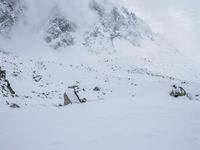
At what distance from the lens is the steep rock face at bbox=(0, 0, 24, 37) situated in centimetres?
9675

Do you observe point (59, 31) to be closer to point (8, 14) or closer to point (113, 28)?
point (8, 14)

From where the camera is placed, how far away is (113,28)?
107188 mm

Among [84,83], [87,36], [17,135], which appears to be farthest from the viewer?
[87,36]

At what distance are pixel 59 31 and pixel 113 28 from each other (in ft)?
73.9

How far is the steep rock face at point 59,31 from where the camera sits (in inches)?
3767

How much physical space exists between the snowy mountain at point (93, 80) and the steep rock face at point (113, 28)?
1.33 feet

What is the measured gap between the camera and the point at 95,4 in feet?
381

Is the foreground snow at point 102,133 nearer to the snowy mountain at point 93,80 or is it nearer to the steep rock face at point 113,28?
the snowy mountain at point 93,80

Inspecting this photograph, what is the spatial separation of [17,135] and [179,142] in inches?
166

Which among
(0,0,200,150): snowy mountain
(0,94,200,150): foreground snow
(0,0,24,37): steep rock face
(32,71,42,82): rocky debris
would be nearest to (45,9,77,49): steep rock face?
(0,0,200,150): snowy mountain

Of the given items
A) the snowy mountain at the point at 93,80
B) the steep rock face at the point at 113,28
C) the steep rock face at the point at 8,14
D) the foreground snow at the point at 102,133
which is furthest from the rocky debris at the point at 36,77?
the steep rock face at the point at 8,14

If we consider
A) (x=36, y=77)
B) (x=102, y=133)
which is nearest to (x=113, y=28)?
(x=36, y=77)

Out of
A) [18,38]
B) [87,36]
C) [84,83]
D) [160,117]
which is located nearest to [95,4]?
[87,36]

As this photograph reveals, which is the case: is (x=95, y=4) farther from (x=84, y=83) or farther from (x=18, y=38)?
(x=84, y=83)
